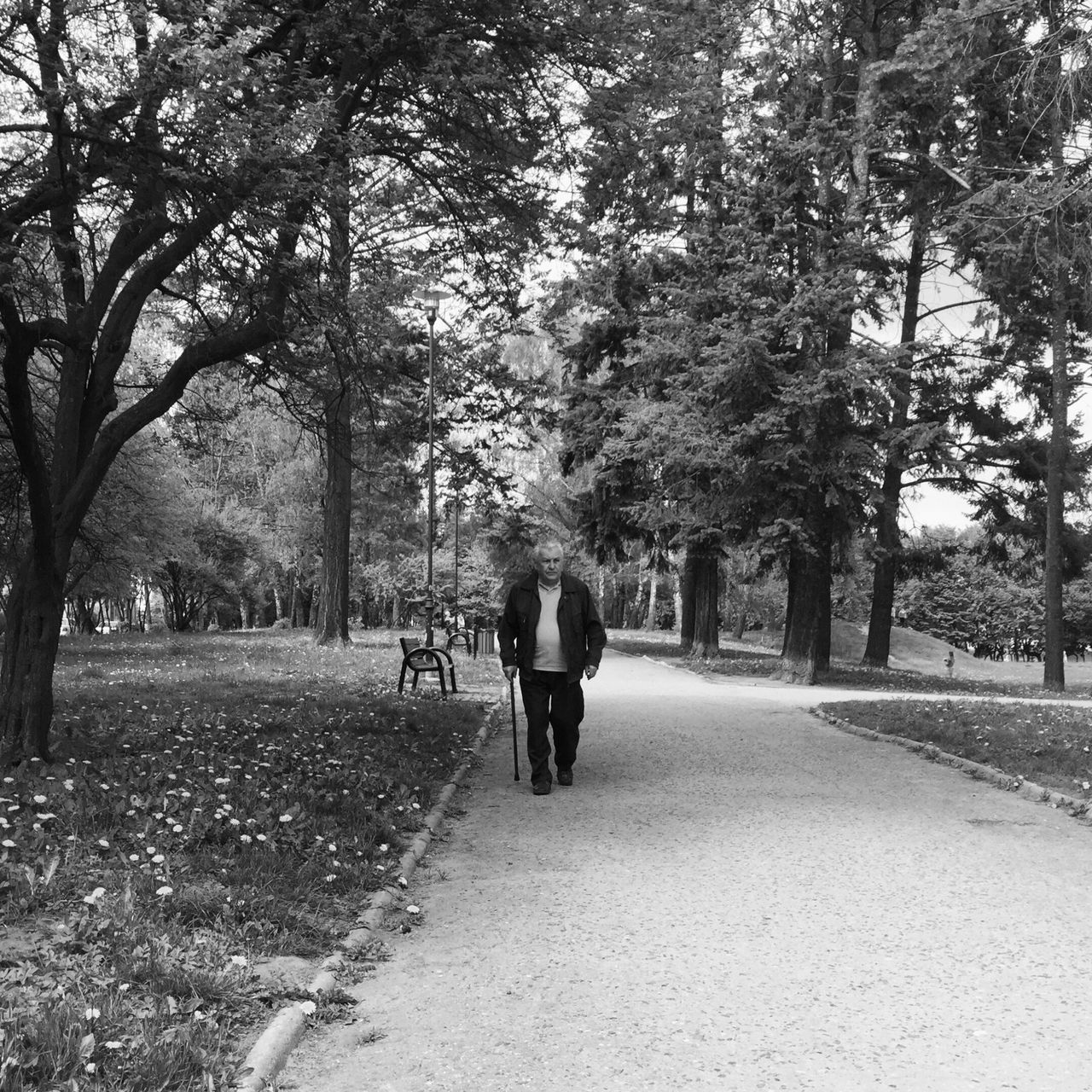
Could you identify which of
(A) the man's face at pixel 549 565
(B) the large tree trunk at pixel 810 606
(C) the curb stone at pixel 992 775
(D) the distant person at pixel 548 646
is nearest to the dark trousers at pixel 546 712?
(D) the distant person at pixel 548 646

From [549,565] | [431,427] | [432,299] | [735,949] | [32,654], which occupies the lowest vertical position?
[735,949]

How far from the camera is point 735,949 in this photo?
184 inches

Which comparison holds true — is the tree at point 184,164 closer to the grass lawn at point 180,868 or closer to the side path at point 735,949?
the grass lawn at point 180,868

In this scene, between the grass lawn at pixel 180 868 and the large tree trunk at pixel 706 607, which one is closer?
the grass lawn at pixel 180 868

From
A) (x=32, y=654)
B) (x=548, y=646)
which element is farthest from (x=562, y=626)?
(x=32, y=654)

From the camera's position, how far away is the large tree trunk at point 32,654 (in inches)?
320

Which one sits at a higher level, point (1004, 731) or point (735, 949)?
point (1004, 731)

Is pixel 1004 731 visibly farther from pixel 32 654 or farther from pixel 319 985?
pixel 32 654

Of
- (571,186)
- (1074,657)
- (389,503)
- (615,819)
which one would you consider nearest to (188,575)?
(389,503)

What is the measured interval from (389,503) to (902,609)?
46729mm

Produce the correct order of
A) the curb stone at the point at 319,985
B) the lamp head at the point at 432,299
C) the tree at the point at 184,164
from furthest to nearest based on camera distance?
1. the lamp head at the point at 432,299
2. the tree at the point at 184,164
3. the curb stone at the point at 319,985

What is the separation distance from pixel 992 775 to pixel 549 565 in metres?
4.43

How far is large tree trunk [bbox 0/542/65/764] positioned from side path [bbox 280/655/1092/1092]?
352cm

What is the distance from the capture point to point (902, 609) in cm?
7144
